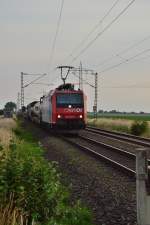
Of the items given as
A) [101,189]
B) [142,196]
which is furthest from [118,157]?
[142,196]

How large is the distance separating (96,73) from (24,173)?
58.8 meters

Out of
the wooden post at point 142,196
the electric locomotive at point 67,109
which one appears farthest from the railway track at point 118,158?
the electric locomotive at point 67,109

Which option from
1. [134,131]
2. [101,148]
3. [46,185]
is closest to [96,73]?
[134,131]

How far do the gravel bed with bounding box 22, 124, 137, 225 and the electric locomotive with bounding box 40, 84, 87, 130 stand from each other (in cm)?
1428

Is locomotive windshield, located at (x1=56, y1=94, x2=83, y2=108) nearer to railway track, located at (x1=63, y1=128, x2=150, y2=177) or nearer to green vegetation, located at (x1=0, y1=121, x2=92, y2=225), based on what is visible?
railway track, located at (x1=63, y1=128, x2=150, y2=177)

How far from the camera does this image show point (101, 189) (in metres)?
13.0

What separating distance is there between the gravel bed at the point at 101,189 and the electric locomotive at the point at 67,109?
1428cm

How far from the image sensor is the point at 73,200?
1143 cm

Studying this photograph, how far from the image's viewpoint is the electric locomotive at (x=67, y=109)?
1401 inches

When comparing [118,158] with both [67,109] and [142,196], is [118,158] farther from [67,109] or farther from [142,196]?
[67,109]

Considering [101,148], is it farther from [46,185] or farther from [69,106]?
[46,185]

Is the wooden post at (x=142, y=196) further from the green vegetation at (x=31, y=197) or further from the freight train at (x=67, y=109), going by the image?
the freight train at (x=67, y=109)

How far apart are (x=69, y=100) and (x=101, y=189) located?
913 inches

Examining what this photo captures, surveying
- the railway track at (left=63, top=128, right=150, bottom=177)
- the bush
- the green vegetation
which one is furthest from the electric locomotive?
the green vegetation
